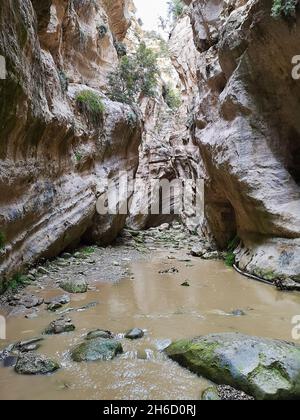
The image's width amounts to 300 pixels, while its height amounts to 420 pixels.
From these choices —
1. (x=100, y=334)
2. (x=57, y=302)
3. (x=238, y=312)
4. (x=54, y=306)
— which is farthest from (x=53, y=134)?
(x=238, y=312)

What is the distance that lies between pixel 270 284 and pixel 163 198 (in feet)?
55.4

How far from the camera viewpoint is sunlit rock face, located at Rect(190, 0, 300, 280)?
7500mm

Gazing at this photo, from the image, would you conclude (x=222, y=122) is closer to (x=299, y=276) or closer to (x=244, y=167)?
(x=244, y=167)

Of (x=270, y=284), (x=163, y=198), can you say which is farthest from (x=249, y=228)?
(x=163, y=198)

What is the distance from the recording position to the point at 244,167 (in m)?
8.59

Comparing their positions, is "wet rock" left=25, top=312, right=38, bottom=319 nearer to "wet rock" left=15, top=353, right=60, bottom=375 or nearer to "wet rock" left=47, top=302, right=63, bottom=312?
"wet rock" left=47, top=302, right=63, bottom=312

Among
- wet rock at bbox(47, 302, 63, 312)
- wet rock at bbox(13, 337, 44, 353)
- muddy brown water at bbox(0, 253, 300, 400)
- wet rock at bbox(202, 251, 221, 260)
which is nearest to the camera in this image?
muddy brown water at bbox(0, 253, 300, 400)

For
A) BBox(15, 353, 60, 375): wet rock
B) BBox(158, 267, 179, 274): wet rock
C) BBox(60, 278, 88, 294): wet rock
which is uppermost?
BBox(15, 353, 60, 375): wet rock

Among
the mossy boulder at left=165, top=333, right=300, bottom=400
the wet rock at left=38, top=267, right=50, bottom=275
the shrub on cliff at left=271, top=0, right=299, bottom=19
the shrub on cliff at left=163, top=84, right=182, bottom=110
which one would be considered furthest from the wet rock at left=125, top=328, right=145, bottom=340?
the shrub on cliff at left=163, top=84, right=182, bottom=110

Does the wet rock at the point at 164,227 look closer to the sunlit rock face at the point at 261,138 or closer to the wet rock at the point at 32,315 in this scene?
the sunlit rock face at the point at 261,138

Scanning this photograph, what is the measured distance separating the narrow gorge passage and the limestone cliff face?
52 mm

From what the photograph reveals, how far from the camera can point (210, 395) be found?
2.85m

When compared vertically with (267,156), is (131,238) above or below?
below

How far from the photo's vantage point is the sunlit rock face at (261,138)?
7500 mm
